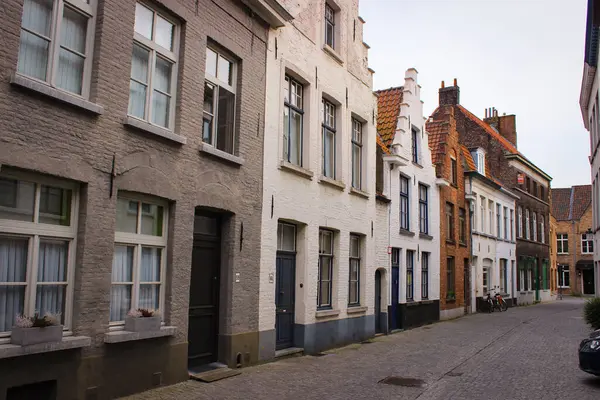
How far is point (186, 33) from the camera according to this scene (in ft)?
31.3

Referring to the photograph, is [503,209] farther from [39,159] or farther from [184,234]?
[39,159]

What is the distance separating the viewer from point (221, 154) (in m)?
10.2

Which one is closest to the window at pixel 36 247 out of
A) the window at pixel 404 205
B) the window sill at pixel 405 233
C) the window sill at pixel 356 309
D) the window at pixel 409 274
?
the window sill at pixel 356 309

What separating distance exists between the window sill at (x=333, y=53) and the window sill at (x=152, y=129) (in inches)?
243

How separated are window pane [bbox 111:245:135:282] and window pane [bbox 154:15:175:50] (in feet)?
11.0

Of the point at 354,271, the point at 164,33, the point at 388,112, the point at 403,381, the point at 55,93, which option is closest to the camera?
the point at 55,93

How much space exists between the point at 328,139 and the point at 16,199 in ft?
29.7

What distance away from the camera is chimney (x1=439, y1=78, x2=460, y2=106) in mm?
34750

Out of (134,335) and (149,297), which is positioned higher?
(149,297)

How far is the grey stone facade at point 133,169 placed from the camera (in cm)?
681

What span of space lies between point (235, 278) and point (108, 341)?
3259mm

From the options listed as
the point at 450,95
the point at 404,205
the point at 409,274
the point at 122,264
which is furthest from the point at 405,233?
the point at 450,95

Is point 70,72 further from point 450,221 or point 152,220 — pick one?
point 450,221

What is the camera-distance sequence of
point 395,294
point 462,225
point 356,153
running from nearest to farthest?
point 356,153, point 395,294, point 462,225
